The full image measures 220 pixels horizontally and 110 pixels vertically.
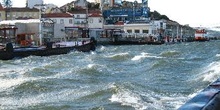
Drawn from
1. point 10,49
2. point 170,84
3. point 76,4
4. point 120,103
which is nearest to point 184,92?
point 170,84

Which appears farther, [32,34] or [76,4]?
[76,4]

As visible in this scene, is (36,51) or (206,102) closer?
(206,102)

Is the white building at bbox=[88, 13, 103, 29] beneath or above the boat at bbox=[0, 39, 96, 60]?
above

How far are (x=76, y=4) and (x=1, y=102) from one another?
9799 cm

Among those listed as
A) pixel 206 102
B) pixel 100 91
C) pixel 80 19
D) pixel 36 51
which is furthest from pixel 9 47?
pixel 80 19

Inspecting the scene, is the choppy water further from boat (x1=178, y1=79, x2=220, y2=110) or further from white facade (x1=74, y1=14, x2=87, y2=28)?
white facade (x1=74, y1=14, x2=87, y2=28)

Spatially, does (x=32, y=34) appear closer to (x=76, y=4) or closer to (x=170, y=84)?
(x=170, y=84)

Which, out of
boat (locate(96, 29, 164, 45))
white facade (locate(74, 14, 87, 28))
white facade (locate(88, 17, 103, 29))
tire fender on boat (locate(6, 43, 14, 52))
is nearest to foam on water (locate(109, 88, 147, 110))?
tire fender on boat (locate(6, 43, 14, 52))

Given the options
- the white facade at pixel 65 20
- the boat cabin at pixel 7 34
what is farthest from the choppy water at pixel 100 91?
the white facade at pixel 65 20

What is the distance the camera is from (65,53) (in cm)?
4681

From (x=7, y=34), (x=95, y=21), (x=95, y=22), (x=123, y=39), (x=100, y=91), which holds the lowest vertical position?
(x=123, y=39)

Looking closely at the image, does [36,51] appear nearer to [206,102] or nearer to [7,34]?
[7,34]

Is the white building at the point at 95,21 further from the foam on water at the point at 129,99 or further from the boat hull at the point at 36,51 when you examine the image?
the foam on water at the point at 129,99

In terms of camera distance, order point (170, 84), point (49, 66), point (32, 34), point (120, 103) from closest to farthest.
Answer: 1. point (120, 103)
2. point (170, 84)
3. point (49, 66)
4. point (32, 34)
